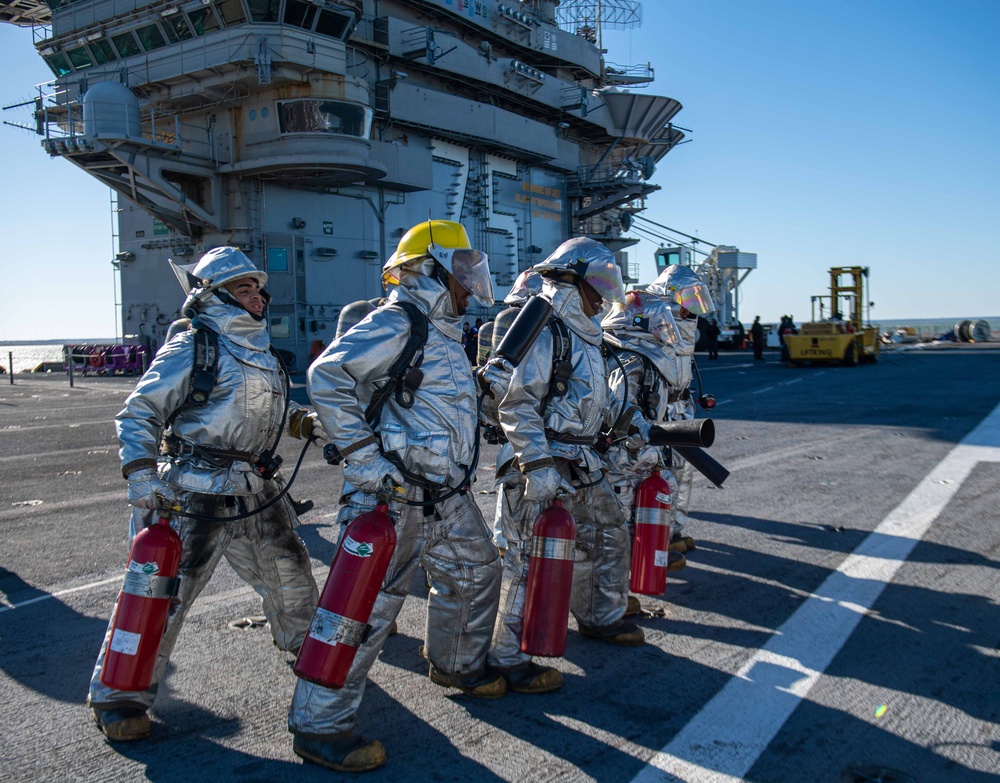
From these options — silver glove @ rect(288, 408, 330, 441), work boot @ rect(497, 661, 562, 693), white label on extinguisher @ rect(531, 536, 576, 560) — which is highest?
silver glove @ rect(288, 408, 330, 441)

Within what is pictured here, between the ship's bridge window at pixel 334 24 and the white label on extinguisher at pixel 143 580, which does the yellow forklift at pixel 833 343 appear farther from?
the white label on extinguisher at pixel 143 580

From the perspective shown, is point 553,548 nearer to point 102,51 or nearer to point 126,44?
point 126,44

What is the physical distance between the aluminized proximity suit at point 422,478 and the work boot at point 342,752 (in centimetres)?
3

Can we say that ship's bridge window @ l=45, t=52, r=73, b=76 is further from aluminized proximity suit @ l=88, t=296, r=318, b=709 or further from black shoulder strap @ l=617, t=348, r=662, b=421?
aluminized proximity suit @ l=88, t=296, r=318, b=709

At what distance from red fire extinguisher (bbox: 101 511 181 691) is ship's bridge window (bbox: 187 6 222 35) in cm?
2812

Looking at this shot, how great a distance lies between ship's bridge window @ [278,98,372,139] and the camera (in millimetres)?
27078

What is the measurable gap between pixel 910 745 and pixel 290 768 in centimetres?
253

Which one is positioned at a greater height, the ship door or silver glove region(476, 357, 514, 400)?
the ship door

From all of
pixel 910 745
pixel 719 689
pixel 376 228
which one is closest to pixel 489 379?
pixel 719 689

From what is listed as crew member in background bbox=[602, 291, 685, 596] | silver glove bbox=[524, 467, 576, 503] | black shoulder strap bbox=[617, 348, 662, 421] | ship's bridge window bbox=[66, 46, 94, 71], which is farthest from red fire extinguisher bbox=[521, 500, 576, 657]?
ship's bridge window bbox=[66, 46, 94, 71]

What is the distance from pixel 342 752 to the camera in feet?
10.5

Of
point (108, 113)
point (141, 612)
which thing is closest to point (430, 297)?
point (141, 612)

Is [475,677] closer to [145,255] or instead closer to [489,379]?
[489,379]

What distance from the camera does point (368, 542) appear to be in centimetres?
323
